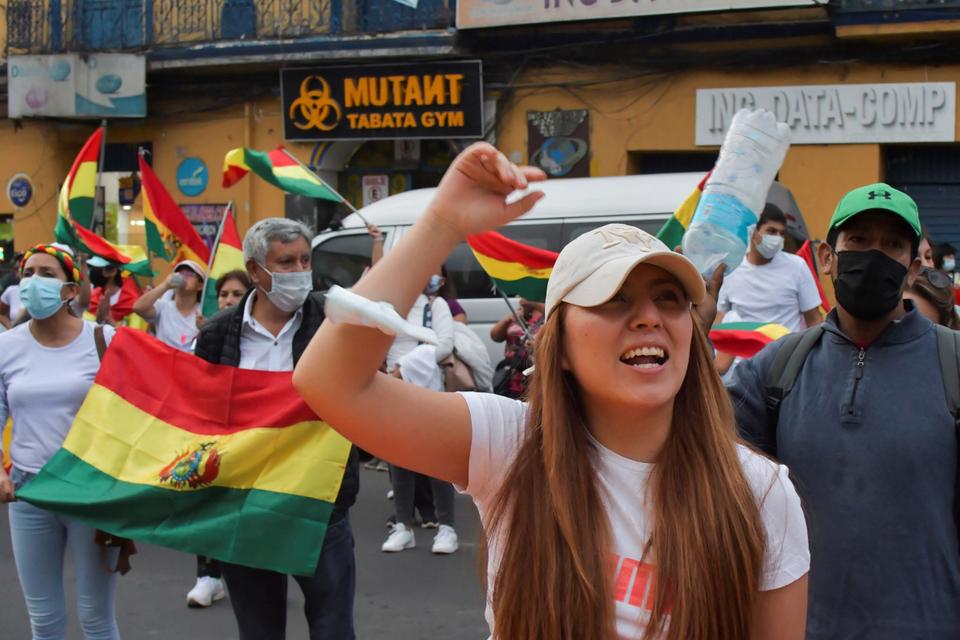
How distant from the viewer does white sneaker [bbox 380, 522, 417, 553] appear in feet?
26.5

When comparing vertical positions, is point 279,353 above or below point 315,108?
below

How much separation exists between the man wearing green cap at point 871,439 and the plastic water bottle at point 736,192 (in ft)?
3.52

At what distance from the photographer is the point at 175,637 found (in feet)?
20.9

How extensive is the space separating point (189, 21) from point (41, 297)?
14609 mm

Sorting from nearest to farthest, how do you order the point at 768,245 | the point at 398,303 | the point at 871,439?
the point at 398,303, the point at 871,439, the point at 768,245

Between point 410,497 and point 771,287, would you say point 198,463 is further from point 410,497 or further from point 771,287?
point 771,287

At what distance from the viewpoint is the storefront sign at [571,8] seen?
48.1 feet

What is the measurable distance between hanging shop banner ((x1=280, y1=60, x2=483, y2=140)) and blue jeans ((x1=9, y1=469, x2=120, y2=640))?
40.7ft

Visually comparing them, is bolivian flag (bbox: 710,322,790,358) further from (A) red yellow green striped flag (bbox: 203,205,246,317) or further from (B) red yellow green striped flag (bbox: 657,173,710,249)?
(A) red yellow green striped flag (bbox: 203,205,246,317)

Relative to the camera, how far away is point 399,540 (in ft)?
26.6

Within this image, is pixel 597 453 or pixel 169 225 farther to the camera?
pixel 169 225

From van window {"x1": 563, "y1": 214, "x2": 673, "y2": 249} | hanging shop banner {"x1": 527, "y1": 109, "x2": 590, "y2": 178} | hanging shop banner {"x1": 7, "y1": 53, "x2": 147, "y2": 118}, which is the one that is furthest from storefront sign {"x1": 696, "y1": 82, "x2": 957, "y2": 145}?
hanging shop banner {"x1": 7, "y1": 53, "x2": 147, "y2": 118}

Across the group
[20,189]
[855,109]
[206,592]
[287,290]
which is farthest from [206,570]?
[20,189]

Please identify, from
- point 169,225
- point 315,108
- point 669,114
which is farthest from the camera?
point 315,108
